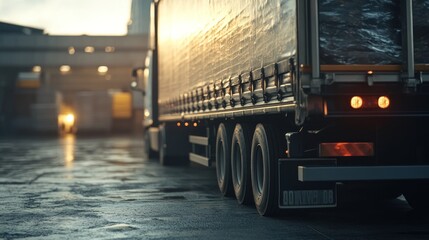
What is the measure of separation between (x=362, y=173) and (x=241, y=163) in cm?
278

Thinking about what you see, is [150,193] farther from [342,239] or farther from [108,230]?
[342,239]

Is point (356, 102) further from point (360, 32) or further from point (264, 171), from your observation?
point (264, 171)

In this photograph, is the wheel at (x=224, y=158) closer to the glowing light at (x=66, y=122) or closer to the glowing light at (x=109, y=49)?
the glowing light at (x=109, y=49)

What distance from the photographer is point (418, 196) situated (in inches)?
410

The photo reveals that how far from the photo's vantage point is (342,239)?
8008 millimetres

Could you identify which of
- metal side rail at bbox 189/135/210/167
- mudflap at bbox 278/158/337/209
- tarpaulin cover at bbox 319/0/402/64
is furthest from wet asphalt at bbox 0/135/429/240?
tarpaulin cover at bbox 319/0/402/64

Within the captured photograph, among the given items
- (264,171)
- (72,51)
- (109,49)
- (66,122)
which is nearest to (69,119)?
(66,122)

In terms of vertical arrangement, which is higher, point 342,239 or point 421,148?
point 421,148

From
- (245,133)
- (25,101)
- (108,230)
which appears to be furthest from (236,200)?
(25,101)

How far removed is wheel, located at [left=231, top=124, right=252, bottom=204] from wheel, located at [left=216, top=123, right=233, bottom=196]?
33cm

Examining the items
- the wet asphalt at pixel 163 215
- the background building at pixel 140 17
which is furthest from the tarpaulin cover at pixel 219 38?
the background building at pixel 140 17

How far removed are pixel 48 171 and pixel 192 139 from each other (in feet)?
15.4

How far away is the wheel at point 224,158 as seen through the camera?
11797 mm

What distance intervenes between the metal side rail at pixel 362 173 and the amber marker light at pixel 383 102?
631 millimetres
